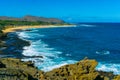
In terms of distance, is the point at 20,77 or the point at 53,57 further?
the point at 53,57

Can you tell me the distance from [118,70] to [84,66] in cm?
2780

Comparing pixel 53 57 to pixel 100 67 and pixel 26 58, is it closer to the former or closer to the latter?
pixel 26 58

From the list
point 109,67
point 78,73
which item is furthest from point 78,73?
point 109,67

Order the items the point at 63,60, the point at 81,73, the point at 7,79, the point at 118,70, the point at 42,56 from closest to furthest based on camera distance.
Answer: the point at 7,79, the point at 81,73, the point at 118,70, the point at 63,60, the point at 42,56

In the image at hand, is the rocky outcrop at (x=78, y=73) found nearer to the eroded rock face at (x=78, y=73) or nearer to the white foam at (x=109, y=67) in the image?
the eroded rock face at (x=78, y=73)

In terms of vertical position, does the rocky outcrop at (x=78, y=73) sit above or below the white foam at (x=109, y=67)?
above

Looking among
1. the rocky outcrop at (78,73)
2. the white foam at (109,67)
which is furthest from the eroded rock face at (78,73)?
the white foam at (109,67)

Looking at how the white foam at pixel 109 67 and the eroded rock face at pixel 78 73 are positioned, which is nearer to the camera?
the eroded rock face at pixel 78 73

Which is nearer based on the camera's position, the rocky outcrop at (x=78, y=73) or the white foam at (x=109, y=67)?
the rocky outcrop at (x=78, y=73)

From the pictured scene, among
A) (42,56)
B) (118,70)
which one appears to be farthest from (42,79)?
(42,56)

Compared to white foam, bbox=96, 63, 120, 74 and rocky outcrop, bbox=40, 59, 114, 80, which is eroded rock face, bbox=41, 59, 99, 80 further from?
white foam, bbox=96, 63, 120, 74

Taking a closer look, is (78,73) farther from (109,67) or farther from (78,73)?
(109,67)

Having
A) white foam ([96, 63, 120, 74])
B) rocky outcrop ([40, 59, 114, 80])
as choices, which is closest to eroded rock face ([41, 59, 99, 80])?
rocky outcrop ([40, 59, 114, 80])

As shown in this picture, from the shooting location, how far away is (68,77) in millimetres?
26500
